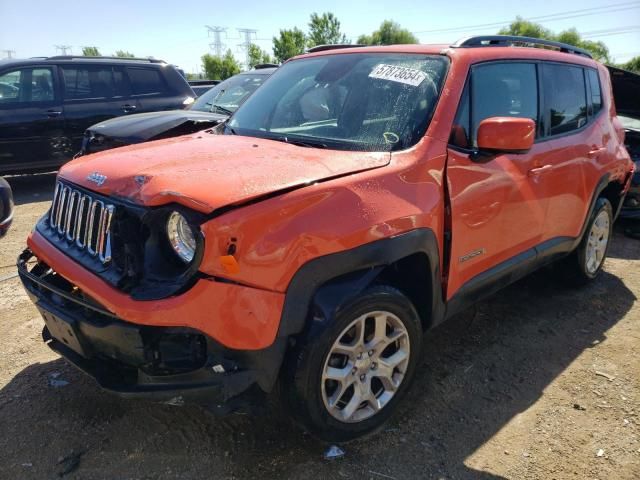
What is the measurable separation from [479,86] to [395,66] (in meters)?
0.50

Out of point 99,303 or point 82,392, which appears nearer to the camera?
point 99,303

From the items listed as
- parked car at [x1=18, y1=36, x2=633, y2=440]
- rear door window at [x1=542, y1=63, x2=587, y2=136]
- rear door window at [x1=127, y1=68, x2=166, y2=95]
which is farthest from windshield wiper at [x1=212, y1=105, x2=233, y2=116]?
rear door window at [x1=542, y1=63, x2=587, y2=136]

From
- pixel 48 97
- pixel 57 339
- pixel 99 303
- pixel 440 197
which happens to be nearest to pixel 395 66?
pixel 440 197

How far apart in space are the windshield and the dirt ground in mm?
1494

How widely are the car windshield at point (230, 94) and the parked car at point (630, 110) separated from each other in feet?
14.4

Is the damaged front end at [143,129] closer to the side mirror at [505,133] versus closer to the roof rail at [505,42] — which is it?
the roof rail at [505,42]

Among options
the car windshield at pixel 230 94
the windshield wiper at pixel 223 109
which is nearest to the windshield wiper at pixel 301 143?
the windshield wiper at pixel 223 109

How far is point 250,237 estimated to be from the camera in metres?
1.99

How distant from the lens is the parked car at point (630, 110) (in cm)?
562

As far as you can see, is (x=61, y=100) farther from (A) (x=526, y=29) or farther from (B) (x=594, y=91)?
(A) (x=526, y=29)

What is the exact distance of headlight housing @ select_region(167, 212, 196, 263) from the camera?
2105 millimetres

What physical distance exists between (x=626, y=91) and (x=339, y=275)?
5.31 m

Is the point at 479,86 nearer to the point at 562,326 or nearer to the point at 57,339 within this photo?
the point at 562,326

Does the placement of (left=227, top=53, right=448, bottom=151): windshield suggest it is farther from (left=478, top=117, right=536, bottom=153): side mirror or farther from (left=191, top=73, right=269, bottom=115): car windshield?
(left=191, top=73, right=269, bottom=115): car windshield
